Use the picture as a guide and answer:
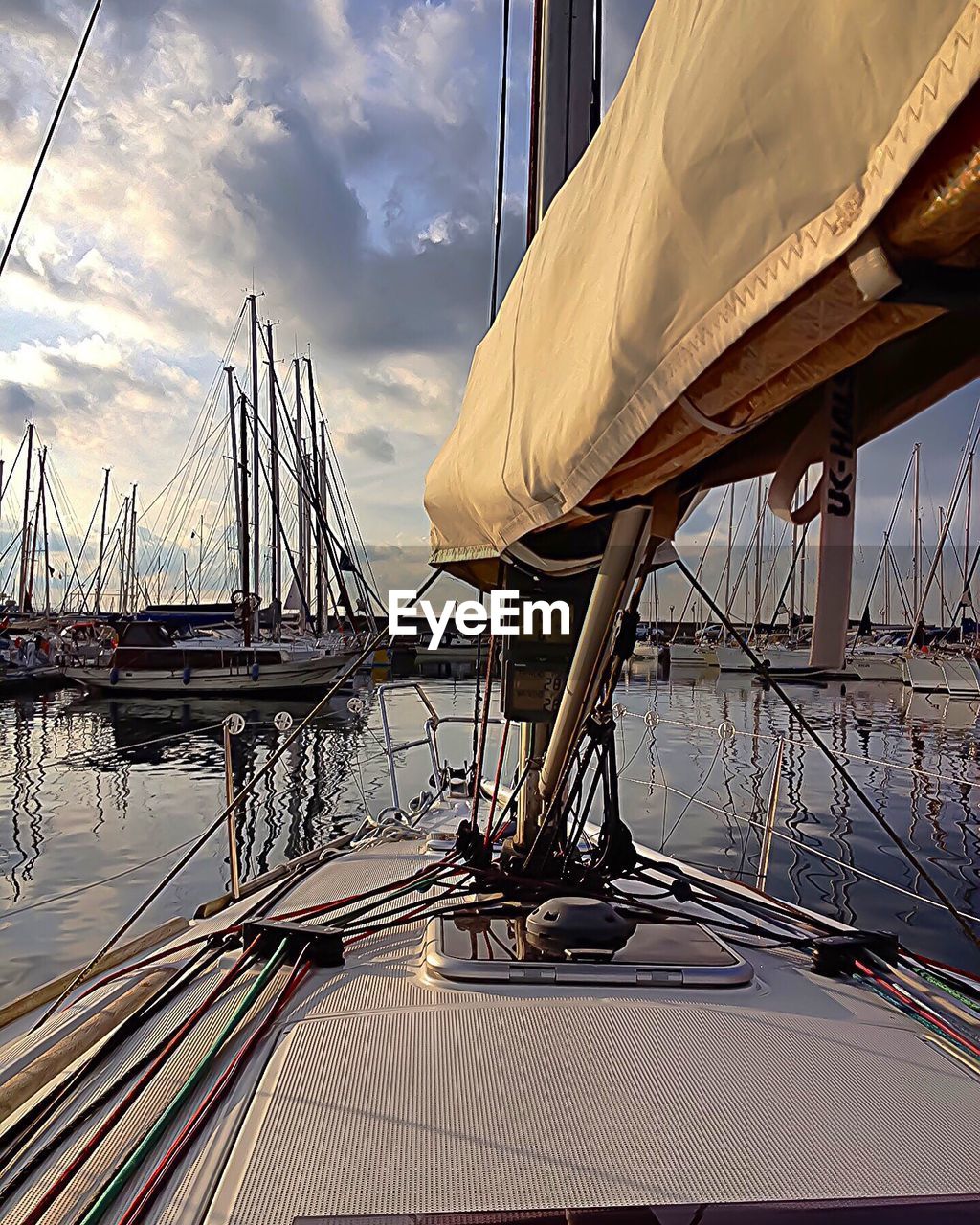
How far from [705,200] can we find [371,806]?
10.3 metres

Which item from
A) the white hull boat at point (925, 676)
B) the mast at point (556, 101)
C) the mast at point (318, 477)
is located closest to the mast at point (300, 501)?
the mast at point (318, 477)

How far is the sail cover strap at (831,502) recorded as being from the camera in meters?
1.24

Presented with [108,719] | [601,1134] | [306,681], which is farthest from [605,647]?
[306,681]

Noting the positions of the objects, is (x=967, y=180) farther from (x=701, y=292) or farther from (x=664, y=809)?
(x=664, y=809)

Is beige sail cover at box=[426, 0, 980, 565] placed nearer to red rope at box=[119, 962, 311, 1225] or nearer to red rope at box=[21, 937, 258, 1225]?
red rope at box=[119, 962, 311, 1225]

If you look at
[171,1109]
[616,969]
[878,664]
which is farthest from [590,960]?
[878,664]

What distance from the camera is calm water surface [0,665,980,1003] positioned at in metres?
6.48

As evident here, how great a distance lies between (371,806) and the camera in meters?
10.7

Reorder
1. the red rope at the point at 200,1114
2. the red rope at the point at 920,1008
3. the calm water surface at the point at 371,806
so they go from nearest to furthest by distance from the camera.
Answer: the red rope at the point at 200,1114 < the red rope at the point at 920,1008 < the calm water surface at the point at 371,806

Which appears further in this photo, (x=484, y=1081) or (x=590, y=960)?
(x=590, y=960)

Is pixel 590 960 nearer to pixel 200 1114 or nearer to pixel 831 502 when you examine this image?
pixel 200 1114

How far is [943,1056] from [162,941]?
2.43 metres

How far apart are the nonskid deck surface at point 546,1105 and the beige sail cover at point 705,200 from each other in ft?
3.67

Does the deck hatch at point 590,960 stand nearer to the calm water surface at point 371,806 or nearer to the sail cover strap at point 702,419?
the sail cover strap at point 702,419
